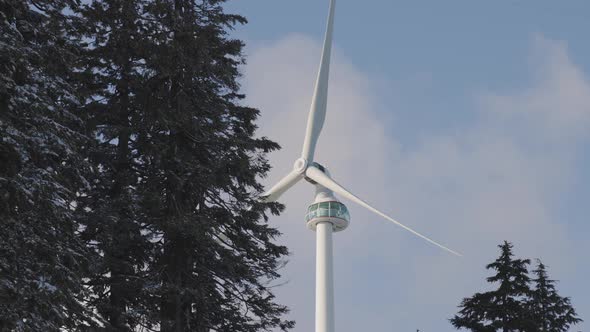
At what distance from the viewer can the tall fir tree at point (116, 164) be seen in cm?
2261

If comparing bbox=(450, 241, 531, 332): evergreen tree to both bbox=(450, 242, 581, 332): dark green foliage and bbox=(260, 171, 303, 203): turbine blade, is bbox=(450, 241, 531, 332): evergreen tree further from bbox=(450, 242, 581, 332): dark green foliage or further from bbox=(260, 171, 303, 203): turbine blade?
bbox=(260, 171, 303, 203): turbine blade

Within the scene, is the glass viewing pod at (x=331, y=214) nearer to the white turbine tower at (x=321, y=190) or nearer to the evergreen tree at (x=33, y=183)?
the white turbine tower at (x=321, y=190)

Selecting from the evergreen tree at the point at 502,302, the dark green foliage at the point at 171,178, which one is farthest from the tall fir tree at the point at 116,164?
the evergreen tree at the point at 502,302

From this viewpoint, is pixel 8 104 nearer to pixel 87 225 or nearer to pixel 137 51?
pixel 87 225

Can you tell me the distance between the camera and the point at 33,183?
15.8 meters

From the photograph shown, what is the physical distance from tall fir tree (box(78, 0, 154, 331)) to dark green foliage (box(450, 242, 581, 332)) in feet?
67.3

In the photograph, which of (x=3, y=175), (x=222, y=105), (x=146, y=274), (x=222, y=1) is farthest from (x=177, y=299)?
(x=222, y=1)

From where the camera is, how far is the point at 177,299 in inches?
917

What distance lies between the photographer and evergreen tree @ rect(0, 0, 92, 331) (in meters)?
15.2

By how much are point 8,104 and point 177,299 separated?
9.39 m

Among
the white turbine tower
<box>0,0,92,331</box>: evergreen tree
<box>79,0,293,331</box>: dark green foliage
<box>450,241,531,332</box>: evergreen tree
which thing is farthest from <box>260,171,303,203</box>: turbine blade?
<box>0,0,92,331</box>: evergreen tree

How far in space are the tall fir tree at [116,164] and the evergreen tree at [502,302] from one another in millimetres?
20426

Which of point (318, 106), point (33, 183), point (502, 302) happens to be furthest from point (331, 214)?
point (33, 183)

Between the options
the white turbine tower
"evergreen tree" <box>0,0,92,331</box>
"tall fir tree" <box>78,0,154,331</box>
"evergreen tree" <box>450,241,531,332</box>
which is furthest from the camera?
the white turbine tower
